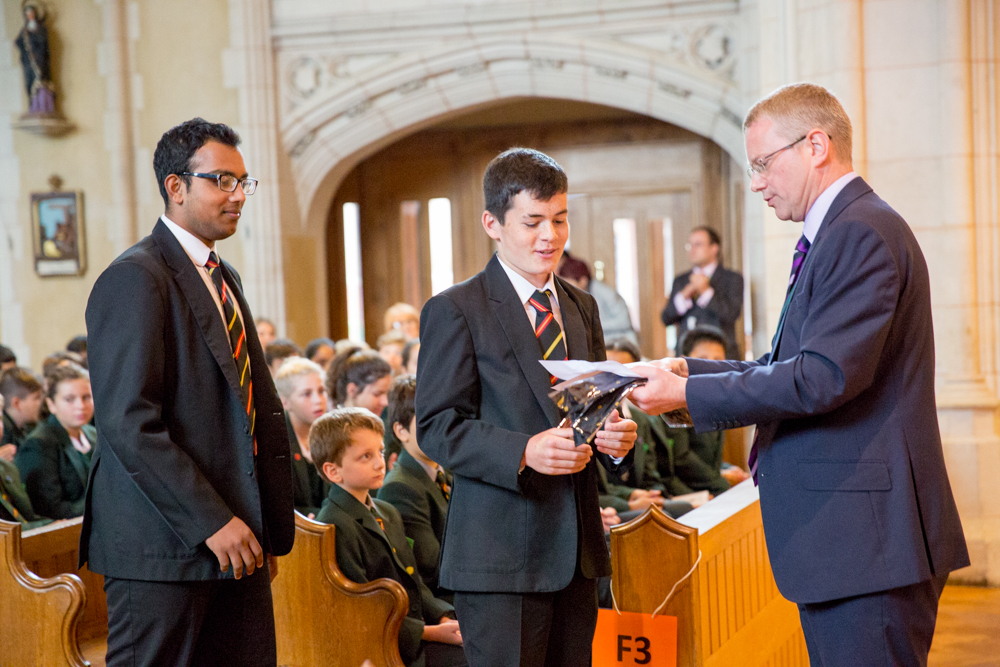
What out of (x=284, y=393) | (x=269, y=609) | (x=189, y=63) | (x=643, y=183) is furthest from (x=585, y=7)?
(x=269, y=609)

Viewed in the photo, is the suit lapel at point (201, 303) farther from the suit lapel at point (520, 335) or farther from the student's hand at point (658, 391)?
the student's hand at point (658, 391)

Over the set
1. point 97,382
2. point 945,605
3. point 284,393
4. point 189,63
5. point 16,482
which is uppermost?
point 189,63

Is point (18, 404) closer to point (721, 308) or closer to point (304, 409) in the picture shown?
point (304, 409)

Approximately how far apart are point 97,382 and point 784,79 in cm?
386

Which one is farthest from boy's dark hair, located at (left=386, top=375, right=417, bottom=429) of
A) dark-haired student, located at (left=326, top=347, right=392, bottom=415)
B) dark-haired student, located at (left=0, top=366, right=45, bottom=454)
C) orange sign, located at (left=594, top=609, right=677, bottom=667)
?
dark-haired student, located at (left=0, top=366, right=45, bottom=454)

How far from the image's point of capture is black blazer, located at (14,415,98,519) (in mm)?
4012

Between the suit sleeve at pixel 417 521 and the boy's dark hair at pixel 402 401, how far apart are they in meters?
0.25

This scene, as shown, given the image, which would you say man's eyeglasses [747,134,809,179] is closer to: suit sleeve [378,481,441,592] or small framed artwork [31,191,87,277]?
suit sleeve [378,481,441,592]

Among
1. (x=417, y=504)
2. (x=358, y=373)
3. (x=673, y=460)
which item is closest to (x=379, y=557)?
(x=417, y=504)

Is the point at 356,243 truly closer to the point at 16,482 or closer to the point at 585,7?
the point at 585,7

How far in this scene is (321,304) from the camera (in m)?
8.12

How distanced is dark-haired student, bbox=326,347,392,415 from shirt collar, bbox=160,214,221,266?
2.23 m

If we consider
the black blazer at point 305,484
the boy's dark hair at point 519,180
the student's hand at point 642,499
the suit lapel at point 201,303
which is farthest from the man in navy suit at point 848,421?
the student's hand at point 642,499

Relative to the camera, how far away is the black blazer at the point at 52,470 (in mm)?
4012
